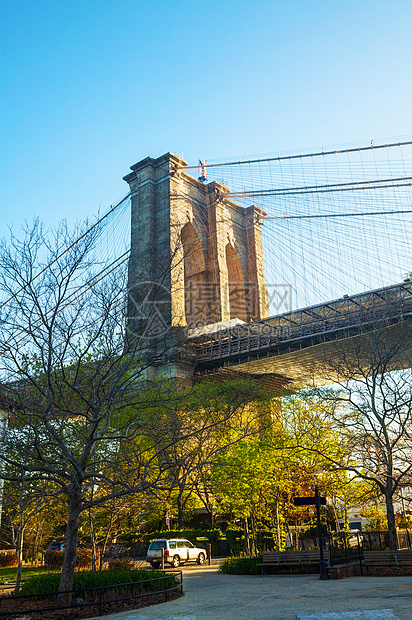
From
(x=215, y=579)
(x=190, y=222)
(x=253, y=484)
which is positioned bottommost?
(x=215, y=579)

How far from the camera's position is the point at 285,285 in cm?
4675

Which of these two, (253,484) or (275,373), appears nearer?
(253,484)

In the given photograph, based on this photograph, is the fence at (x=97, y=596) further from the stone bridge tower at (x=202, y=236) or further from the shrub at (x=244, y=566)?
the stone bridge tower at (x=202, y=236)

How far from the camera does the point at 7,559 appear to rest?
91.9 feet

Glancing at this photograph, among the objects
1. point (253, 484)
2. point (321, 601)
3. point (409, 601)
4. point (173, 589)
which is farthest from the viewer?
point (253, 484)

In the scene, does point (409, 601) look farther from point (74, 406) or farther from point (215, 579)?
point (74, 406)

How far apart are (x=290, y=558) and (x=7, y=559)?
17677 mm

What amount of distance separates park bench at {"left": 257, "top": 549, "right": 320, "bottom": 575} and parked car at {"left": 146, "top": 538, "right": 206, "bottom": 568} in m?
7.08

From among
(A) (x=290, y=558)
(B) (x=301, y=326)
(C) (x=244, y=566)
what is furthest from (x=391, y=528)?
(B) (x=301, y=326)

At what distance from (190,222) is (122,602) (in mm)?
40515

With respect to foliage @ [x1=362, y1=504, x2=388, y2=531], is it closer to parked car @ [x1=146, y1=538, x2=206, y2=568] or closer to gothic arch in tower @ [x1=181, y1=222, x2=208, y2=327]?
parked car @ [x1=146, y1=538, x2=206, y2=568]

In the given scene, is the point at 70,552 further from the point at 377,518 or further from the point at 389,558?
the point at 377,518

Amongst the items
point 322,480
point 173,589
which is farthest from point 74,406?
point 322,480

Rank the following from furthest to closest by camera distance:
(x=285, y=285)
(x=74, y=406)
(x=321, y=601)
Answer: (x=285, y=285) → (x=74, y=406) → (x=321, y=601)
